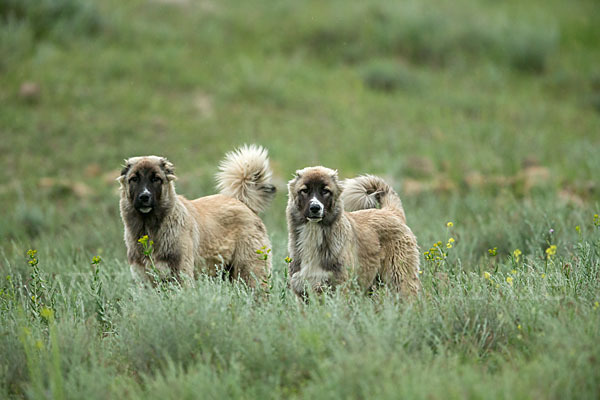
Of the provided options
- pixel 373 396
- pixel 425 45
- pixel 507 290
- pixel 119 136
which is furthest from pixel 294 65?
pixel 373 396

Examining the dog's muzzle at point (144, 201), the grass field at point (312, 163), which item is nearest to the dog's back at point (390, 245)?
the grass field at point (312, 163)

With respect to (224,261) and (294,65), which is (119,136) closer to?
(294,65)

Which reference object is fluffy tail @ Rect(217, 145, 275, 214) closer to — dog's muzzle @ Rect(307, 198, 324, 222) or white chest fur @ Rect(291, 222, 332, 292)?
white chest fur @ Rect(291, 222, 332, 292)

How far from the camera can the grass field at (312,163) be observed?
4.94 m

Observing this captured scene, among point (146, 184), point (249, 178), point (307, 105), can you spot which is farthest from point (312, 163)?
point (146, 184)

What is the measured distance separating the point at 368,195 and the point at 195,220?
210 centimetres

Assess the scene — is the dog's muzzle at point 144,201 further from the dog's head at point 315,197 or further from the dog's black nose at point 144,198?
the dog's head at point 315,197

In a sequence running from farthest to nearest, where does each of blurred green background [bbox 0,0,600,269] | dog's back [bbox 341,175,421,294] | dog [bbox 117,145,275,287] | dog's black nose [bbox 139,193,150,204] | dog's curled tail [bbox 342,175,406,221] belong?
blurred green background [bbox 0,0,600,269], dog's curled tail [bbox 342,175,406,221], dog's back [bbox 341,175,421,294], dog [bbox 117,145,275,287], dog's black nose [bbox 139,193,150,204]

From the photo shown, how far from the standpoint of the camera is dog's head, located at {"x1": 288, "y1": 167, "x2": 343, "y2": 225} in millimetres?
6738

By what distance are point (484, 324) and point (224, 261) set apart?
330 centimetres

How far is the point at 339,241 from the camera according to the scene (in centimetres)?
677

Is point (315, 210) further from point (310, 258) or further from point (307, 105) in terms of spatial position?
point (307, 105)

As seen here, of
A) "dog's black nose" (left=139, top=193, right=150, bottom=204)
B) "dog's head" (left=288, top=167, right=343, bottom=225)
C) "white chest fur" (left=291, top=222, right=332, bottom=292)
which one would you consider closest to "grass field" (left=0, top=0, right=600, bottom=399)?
"white chest fur" (left=291, top=222, right=332, bottom=292)

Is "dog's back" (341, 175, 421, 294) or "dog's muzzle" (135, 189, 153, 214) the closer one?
"dog's muzzle" (135, 189, 153, 214)
